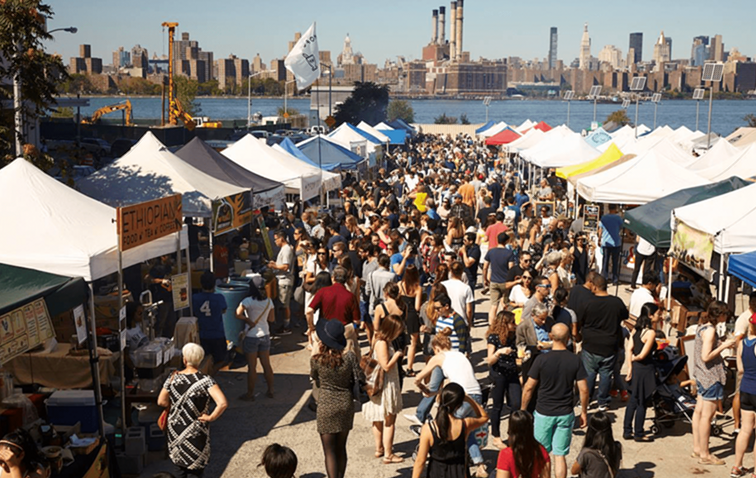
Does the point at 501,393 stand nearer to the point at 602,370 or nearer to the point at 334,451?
the point at 602,370

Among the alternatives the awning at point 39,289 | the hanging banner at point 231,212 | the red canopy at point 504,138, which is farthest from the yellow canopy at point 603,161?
the red canopy at point 504,138

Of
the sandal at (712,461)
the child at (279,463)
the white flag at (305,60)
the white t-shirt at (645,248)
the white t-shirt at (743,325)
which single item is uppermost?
the white flag at (305,60)

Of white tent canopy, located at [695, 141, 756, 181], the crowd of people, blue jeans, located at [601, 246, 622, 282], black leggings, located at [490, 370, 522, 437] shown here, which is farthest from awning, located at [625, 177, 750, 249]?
black leggings, located at [490, 370, 522, 437]

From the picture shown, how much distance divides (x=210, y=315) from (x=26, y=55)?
398 cm

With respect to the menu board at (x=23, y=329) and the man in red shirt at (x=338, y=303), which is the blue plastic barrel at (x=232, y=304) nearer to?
the man in red shirt at (x=338, y=303)

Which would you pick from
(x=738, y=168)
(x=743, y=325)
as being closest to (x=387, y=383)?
(x=743, y=325)

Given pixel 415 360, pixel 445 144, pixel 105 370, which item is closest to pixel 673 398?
pixel 415 360

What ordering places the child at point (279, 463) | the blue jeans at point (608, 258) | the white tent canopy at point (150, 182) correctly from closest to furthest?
the child at point (279, 463) < the white tent canopy at point (150, 182) < the blue jeans at point (608, 258)

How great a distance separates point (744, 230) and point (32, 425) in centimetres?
737

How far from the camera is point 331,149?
79.9ft

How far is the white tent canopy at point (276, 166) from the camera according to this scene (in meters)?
17.6

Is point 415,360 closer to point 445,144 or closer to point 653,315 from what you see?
point 653,315

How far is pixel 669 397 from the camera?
28.0 feet

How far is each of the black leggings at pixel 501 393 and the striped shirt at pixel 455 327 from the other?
0.65 meters
